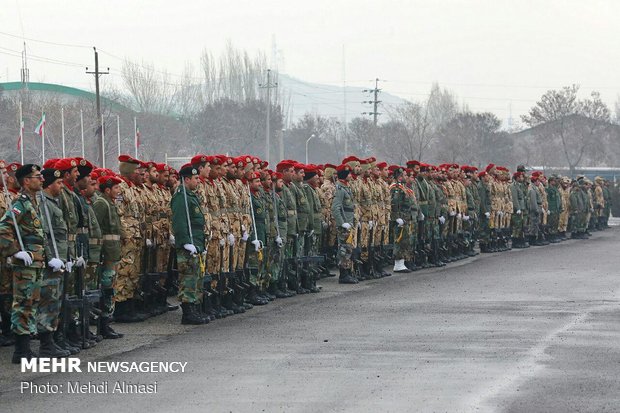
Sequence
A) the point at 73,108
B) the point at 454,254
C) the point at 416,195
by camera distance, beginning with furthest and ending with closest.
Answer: the point at 73,108, the point at 454,254, the point at 416,195

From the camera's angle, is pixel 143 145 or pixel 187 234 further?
pixel 143 145

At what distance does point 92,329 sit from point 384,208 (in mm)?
9768

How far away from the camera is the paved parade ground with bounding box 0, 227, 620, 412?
9.58 metres

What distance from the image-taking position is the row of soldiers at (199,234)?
41.0 feet

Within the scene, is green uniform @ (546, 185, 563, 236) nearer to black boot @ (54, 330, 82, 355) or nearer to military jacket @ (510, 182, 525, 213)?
military jacket @ (510, 182, 525, 213)

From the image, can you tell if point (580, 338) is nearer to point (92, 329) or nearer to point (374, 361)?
point (374, 361)

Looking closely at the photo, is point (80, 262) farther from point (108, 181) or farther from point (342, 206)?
point (342, 206)

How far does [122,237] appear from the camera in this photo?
15594 millimetres

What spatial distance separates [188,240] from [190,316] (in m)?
0.95

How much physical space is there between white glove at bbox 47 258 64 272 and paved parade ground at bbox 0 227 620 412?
0.96 metres

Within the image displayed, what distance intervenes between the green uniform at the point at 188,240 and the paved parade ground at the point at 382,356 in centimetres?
51

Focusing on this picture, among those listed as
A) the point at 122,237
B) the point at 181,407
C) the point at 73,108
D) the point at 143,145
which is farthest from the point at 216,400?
the point at 143,145

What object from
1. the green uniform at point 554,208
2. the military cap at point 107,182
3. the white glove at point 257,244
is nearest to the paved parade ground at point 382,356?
the white glove at point 257,244

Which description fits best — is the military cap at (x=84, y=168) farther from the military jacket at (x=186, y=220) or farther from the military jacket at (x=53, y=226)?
the military jacket at (x=186, y=220)
